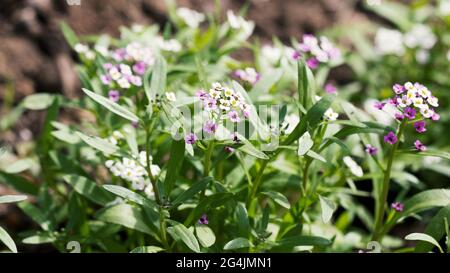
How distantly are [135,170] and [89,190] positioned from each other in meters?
0.31

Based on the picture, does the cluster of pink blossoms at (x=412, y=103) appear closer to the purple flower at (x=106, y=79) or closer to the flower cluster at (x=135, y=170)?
the flower cluster at (x=135, y=170)

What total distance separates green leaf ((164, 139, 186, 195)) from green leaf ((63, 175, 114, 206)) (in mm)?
402

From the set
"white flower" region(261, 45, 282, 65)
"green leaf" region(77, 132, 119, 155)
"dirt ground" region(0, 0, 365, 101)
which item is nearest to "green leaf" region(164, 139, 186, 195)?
"green leaf" region(77, 132, 119, 155)

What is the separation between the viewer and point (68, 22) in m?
4.02

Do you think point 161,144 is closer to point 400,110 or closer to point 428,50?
point 400,110

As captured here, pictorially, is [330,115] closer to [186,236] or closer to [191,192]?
[191,192]

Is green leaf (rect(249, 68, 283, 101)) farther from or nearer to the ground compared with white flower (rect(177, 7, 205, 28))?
nearer to the ground

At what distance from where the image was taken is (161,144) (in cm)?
266

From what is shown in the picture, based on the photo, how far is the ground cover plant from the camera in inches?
87.7

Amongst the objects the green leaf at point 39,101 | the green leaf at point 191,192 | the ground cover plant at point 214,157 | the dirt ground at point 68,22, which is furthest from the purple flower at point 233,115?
the dirt ground at point 68,22

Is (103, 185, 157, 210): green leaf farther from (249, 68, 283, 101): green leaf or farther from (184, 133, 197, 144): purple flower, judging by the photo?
(249, 68, 283, 101): green leaf

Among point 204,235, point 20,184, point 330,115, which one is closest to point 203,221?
point 204,235

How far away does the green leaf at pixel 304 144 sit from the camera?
2089 mm
